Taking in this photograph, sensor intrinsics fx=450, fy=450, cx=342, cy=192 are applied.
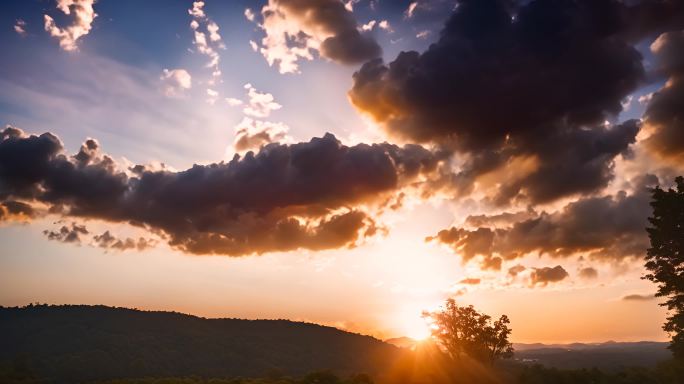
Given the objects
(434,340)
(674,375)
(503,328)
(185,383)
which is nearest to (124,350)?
(434,340)

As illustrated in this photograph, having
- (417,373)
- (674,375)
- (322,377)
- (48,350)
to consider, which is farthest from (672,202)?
(48,350)

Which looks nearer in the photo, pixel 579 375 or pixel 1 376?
pixel 579 375

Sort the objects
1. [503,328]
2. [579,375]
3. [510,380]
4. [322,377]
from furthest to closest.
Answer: [503,328]
[510,380]
[579,375]
[322,377]

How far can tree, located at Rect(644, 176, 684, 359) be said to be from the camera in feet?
178

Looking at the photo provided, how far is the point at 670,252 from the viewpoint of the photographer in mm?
54875

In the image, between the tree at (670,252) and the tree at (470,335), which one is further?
the tree at (470,335)

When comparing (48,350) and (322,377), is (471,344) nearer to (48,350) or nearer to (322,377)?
(322,377)

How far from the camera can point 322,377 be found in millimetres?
51062

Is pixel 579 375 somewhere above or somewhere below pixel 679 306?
below

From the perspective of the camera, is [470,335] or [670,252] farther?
[470,335]

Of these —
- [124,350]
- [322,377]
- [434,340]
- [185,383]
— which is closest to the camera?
[185,383]

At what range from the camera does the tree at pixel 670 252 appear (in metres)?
54.2

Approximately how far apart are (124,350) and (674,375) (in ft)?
641

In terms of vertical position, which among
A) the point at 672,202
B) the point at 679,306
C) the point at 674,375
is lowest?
the point at 674,375
